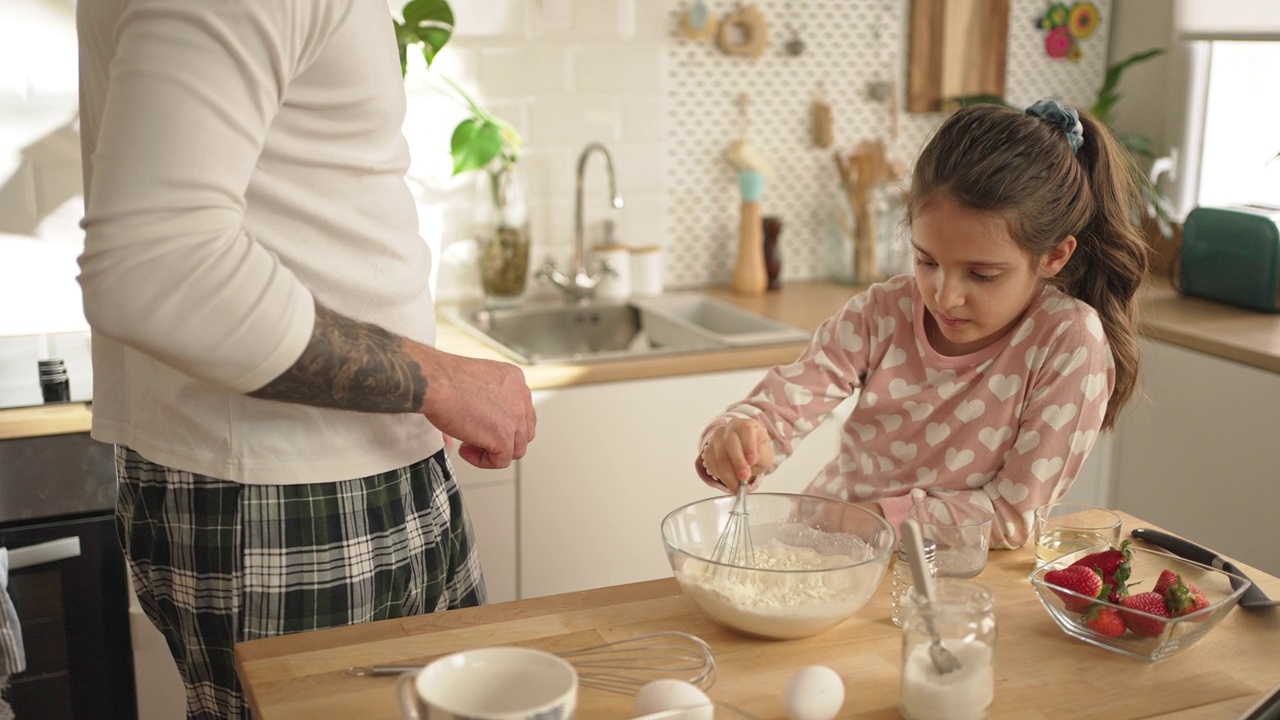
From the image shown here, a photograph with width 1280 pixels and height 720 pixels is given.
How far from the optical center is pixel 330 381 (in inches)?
42.4

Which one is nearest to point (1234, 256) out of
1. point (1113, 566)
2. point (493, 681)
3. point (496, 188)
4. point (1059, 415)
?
point (1059, 415)

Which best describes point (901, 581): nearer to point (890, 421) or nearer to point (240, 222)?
point (890, 421)

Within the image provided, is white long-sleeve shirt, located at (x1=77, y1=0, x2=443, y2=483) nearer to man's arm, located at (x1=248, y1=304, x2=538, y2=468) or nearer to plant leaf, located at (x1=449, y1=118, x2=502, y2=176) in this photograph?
man's arm, located at (x1=248, y1=304, x2=538, y2=468)

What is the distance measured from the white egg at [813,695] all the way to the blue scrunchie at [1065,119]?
79cm

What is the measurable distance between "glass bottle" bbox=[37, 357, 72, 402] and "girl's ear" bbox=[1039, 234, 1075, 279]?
156 cm

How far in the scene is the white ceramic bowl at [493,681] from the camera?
0.83m

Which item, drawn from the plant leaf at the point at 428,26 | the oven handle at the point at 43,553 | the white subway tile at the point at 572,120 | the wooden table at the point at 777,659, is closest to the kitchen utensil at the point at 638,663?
the wooden table at the point at 777,659

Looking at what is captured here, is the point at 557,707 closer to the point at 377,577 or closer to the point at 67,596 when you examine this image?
the point at 377,577

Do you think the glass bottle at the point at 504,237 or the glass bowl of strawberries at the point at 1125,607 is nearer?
the glass bowl of strawberries at the point at 1125,607

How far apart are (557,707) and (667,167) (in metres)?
2.29

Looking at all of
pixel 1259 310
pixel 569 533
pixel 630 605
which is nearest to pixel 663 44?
pixel 569 533

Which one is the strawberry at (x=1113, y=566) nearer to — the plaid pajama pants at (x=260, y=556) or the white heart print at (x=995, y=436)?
the white heart print at (x=995, y=436)

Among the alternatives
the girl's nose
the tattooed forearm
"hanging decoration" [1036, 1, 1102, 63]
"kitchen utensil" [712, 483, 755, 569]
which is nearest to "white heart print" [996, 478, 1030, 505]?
the girl's nose

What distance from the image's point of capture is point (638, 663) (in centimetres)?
107
